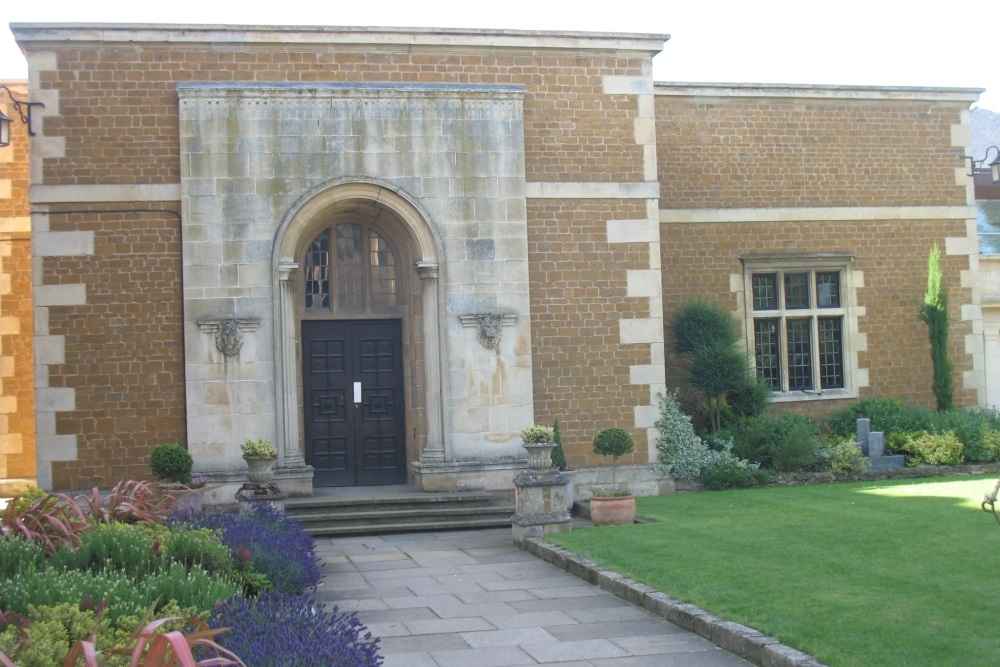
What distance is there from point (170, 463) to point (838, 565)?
26.9 ft

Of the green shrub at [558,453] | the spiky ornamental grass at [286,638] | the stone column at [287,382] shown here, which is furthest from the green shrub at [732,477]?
the spiky ornamental grass at [286,638]

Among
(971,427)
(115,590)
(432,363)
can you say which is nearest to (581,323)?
(432,363)

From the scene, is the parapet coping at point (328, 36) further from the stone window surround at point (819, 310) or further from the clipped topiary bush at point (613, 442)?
the clipped topiary bush at point (613, 442)

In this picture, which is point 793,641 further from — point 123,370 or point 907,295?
point 907,295

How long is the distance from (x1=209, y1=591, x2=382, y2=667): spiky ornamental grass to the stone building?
8.91 m

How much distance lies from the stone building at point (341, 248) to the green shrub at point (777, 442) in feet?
5.49

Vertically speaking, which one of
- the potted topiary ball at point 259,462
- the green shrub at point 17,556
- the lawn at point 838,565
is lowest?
the lawn at point 838,565

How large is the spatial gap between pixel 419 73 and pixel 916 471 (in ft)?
30.7

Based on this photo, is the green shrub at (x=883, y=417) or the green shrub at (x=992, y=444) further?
the green shrub at (x=883, y=417)

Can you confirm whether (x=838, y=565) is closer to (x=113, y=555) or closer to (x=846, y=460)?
(x=113, y=555)

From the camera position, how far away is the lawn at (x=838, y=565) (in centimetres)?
716

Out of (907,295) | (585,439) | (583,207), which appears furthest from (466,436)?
(907,295)

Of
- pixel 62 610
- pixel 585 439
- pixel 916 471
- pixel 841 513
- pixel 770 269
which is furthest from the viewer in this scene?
pixel 770 269

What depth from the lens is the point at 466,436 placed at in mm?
15539
